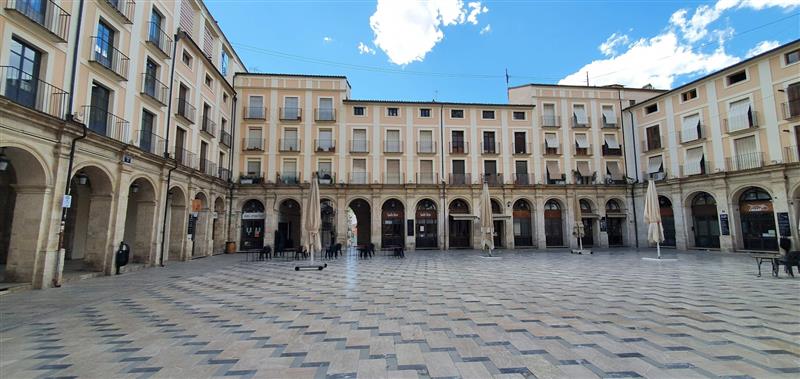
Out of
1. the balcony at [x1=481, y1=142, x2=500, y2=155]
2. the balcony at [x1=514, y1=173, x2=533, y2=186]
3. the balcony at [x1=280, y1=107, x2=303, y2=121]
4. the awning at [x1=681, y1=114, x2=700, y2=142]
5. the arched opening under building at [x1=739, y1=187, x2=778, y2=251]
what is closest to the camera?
the arched opening under building at [x1=739, y1=187, x2=778, y2=251]

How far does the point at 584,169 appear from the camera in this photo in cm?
2698

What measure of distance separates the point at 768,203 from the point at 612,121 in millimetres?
11233

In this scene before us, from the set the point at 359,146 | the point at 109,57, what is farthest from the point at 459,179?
the point at 109,57

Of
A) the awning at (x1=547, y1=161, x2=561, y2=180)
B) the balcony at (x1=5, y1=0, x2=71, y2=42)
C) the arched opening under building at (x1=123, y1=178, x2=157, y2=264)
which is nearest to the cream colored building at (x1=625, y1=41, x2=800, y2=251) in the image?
the awning at (x1=547, y1=161, x2=561, y2=180)

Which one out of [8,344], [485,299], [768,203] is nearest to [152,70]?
[8,344]

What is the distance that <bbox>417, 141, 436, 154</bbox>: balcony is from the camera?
26.0 m

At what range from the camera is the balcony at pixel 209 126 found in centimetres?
1955

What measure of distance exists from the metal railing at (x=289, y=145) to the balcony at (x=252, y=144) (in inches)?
51.5

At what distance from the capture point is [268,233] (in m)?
23.6

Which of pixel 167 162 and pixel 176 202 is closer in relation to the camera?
pixel 167 162

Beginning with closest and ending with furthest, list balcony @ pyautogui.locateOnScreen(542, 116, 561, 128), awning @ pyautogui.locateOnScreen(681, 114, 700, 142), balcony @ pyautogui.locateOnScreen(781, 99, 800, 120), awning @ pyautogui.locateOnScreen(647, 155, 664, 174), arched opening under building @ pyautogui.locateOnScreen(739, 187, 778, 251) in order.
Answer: balcony @ pyautogui.locateOnScreen(781, 99, 800, 120) < arched opening under building @ pyautogui.locateOnScreen(739, 187, 778, 251) < awning @ pyautogui.locateOnScreen(681, 114, 700, 142) < awning @ pyautogui.locateOnScreen(647, 155, 664, 174) < balcony @ pyautogui.locateOnScreen(542, 116, 561, 128)

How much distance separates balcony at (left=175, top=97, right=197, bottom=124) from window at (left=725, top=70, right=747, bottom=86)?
32139 millimetres

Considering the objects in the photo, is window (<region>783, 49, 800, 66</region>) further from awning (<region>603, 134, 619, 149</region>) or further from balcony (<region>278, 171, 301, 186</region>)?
balcony (<region>278, 171, 301, 186</region>)

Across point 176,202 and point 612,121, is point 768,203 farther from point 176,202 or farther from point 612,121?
point 176,202
